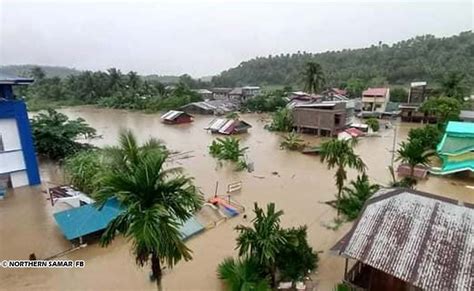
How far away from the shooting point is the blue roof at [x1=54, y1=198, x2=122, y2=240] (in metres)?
13.2

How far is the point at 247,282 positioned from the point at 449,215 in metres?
6.05

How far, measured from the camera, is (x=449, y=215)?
9227 mm

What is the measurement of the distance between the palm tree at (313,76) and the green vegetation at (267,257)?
43.2 meters

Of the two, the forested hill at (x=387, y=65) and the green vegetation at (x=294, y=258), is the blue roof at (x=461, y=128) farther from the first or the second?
the forested hill at (x=387, y=65)

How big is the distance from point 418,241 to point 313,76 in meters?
45.1

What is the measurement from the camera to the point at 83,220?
1362 cm

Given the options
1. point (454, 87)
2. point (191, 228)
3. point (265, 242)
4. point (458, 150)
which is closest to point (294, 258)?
point (265, 242)

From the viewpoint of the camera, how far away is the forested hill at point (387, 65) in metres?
79.2

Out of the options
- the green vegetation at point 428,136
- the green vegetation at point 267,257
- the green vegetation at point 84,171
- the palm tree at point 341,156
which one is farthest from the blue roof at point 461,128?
the green vegetation at point 84,171

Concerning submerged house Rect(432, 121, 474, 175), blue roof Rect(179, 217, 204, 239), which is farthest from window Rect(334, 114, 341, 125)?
blue roof Rect(179, 217, 204, 239)

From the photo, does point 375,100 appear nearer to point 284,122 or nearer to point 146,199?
point 284,122

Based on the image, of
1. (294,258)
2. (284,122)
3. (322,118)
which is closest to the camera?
(294,258)

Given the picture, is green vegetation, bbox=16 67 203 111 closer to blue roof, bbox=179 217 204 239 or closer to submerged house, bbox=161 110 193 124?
submerged house, bbox=161 110 193 124

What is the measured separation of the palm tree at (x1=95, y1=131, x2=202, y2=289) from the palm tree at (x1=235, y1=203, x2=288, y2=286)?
3437 millimetres
